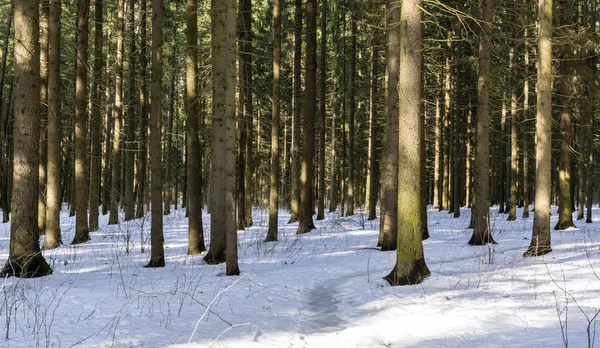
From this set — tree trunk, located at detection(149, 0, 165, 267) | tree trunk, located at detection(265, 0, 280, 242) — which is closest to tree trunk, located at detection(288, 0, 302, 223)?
tree trunk, located at detection(265, 0, 280, 242)

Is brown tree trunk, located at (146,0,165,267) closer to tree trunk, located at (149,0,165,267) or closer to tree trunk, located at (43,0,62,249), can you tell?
tree trunk, located at (149,0,165,267)

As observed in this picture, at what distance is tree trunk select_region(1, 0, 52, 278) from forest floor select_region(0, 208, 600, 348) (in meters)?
0.59

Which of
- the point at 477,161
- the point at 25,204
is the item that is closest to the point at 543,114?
the point at 477,161

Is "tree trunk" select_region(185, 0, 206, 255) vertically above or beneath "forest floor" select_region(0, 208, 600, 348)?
above

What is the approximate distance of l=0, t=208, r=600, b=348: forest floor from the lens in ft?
16.6

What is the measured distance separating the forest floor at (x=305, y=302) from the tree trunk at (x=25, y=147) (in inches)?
23.3

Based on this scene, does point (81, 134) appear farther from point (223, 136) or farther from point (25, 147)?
point (223, 136)

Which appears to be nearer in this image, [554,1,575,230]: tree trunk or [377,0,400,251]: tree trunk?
[377,0,400,251]: tree trunk

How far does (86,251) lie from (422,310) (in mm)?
9216

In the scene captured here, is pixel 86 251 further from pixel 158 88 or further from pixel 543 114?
pixel 543 114

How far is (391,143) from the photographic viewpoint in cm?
1170

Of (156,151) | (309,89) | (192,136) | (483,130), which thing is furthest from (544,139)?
(156,151)

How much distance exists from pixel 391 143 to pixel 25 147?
318 inches

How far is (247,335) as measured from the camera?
205 inches
